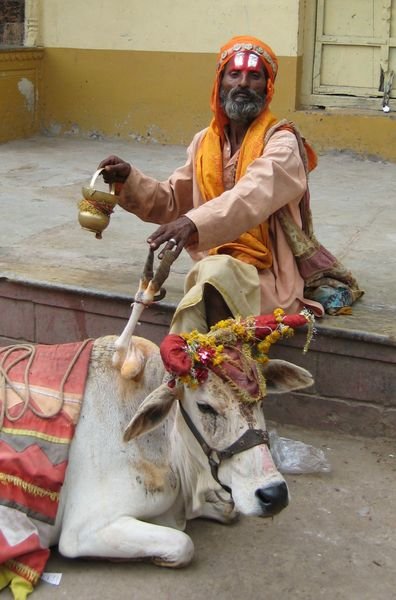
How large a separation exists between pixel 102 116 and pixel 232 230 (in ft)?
18.5

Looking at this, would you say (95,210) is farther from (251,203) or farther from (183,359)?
(183,359)

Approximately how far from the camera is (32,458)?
3066 mm

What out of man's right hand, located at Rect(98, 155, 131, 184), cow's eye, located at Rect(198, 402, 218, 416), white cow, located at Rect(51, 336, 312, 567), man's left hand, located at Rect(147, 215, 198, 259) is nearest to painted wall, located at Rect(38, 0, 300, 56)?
man's right hand, located at Rect(98, 155, 131, 184)

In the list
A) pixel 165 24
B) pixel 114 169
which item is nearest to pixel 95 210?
pixel 114 169

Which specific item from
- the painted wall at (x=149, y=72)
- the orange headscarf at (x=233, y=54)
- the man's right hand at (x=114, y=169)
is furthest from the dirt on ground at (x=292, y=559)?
the painted wall at (x=149, y=72)

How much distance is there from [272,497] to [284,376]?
56 centimetres

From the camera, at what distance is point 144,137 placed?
890 cm

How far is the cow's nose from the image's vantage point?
2.72 m

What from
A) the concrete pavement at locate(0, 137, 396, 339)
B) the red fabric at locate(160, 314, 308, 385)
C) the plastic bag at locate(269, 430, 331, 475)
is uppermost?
the red fabric at locate(160, 314, 308, 385)

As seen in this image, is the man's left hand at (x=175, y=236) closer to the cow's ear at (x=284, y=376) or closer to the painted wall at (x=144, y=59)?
the cow's ear at (x=284, y=376)

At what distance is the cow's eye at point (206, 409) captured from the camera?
287cm

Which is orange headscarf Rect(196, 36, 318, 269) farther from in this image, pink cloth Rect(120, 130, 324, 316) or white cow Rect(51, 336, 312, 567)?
white cow Rect(51, 336, 312, 567)

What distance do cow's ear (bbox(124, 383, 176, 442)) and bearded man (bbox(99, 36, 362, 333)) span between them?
2.08 feet

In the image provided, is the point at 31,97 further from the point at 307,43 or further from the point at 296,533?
the point at 296,533
